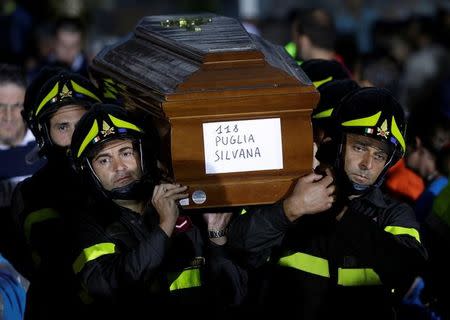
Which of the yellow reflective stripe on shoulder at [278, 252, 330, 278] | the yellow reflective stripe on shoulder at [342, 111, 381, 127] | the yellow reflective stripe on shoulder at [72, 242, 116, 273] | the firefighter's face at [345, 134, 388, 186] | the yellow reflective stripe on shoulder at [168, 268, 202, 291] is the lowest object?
the yellow reflective stripe on shoulder at [168, 268, 202, 291]

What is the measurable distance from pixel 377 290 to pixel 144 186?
3.60 ft

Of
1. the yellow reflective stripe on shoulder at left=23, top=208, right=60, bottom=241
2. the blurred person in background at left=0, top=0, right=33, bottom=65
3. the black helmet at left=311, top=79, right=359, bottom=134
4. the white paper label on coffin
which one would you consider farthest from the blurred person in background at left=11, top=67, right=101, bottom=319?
the blurred person in background at left=0, top=0, right=33, bottom=65

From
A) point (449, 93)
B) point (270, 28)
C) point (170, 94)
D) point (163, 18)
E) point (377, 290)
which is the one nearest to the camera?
point (170, 94)

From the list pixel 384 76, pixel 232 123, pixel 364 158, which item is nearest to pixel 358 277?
pixel 364 158

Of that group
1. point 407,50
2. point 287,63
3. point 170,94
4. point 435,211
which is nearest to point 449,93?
point 407,50

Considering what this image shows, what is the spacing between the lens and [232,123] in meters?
4.60

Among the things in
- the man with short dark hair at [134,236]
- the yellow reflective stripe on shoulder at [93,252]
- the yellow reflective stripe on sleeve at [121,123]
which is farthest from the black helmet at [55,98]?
the yellow reflective stripe on shoulder at [93,252]

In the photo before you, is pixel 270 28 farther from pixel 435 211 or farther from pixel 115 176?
pixel 115 176

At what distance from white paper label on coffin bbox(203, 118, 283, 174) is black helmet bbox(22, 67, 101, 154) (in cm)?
133

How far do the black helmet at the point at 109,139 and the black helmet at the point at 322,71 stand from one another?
1468 millimetres

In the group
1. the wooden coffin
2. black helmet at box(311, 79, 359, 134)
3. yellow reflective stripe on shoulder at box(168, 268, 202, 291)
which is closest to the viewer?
the wooden coffin

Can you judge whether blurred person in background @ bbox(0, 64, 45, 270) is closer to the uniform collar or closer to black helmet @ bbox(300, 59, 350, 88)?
black helmet @ bbox(300, 59, 350, 88)

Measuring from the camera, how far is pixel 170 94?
454cm

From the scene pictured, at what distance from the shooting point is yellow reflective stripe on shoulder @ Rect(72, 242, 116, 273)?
4.67 metres
